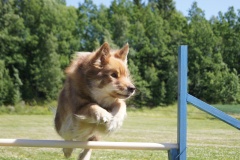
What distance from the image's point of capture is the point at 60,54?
2318 inches

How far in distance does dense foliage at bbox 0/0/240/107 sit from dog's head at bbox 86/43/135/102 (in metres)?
43.0

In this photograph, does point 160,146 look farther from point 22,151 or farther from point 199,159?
point 22,151

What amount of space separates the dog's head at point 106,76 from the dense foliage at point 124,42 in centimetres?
4304

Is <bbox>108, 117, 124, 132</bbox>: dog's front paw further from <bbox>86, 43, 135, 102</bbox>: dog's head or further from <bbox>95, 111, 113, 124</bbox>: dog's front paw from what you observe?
<bbox>86, 43, 135, 102</bbox>: dog's head

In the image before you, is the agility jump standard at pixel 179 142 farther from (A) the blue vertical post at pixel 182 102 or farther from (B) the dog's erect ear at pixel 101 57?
(B) the dog's erect ear at pixel 101 57

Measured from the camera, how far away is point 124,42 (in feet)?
203

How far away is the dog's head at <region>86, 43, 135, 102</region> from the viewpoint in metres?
5.30

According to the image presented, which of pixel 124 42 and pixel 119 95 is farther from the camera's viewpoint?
pixel 124 42

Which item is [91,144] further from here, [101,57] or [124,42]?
[124,42]

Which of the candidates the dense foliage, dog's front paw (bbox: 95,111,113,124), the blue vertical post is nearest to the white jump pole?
the blue vertical post

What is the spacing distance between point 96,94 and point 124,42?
Result: 2240 inches

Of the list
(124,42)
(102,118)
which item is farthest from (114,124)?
(124,42)

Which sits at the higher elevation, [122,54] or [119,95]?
[122,54]

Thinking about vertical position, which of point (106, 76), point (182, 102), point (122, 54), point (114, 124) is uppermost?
point (122, 54)
